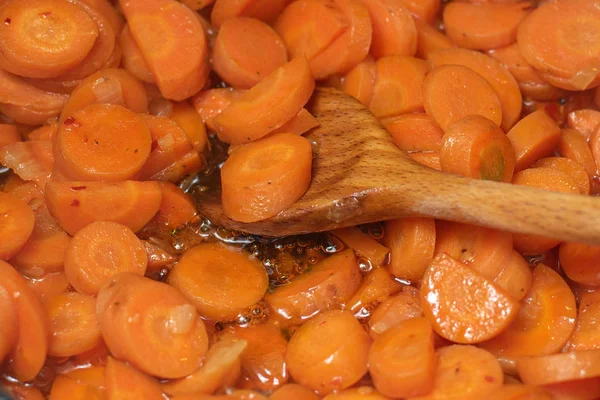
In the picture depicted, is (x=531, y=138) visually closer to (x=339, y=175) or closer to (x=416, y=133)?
(x=416, y=133)

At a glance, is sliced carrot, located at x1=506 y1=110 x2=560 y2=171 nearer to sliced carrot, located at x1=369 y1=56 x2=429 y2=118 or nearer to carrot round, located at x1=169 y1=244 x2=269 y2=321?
sliced carrot, located at x1=369 y1=56 x2=429 y2=118

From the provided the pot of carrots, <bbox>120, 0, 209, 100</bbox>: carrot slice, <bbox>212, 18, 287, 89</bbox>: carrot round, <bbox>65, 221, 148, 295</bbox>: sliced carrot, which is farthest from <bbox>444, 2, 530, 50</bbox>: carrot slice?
<bbox>65, 221, 148, 295</bbox>: sliced carrot

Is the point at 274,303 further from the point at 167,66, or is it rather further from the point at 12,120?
the point at 12,120

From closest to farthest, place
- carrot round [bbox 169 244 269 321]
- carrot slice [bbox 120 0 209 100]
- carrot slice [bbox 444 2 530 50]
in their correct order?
carrot round [bbox 169 244 269 321]
carrot slice [bbox 120 0 209 100]
carrot slice [bbox 444 2 530 50]

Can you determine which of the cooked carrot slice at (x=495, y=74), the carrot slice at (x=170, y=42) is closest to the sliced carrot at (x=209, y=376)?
the carrot slice at (x=170, y=42)

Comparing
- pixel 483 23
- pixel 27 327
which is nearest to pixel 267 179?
pixel 27 327

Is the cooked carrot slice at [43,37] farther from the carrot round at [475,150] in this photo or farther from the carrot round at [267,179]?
the carrot round at [475,150]
